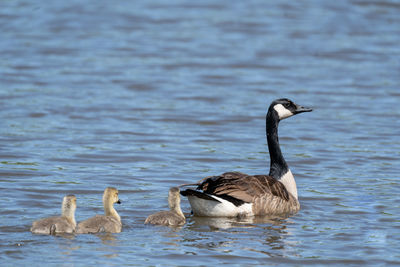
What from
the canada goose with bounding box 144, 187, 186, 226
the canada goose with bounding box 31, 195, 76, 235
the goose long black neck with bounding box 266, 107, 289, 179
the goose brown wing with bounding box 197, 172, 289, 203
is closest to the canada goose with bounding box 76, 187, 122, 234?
the canada goose with bounding box 31, 195, 76, 235

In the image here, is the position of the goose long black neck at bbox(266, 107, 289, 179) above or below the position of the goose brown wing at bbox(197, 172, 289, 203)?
above

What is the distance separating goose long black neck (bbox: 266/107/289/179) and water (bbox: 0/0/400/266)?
0.58 metres

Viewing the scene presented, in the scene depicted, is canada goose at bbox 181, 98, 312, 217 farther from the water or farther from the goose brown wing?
the water

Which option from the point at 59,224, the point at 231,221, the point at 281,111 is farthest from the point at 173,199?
the point at 281,111

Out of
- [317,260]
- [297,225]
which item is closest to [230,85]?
[297,225]

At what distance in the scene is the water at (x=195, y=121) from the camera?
362 inches

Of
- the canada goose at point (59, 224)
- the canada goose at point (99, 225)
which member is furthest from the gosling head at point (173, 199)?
the canada goose at point (59, 224)

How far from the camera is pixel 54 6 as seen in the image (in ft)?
96.6

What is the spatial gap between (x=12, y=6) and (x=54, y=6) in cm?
153

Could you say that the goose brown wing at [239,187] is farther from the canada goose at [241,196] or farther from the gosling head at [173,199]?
the gosling head at [173,199]

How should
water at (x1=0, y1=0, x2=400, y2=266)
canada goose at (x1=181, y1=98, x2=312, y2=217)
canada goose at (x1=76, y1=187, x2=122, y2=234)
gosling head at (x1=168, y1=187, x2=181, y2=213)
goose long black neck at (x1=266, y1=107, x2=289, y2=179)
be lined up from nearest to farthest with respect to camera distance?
canada goose at (x1=76, y1=187, x2=122, y2=234) → water at (x1=0, y1=0, x2=400, y2=266) → gosling head at (x1=168, y1=187, x2=181, y2=213) → canada goose at (x1=181, y1=98, x2=312, y2=217) → goose long black neck at (x1=266, y1=107, x2=289, y2=179)

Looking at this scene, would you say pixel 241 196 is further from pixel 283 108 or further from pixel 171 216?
pixel 283 108

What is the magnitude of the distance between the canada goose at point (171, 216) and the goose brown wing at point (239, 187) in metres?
0.53

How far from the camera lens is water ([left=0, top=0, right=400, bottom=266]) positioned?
30.2ft
